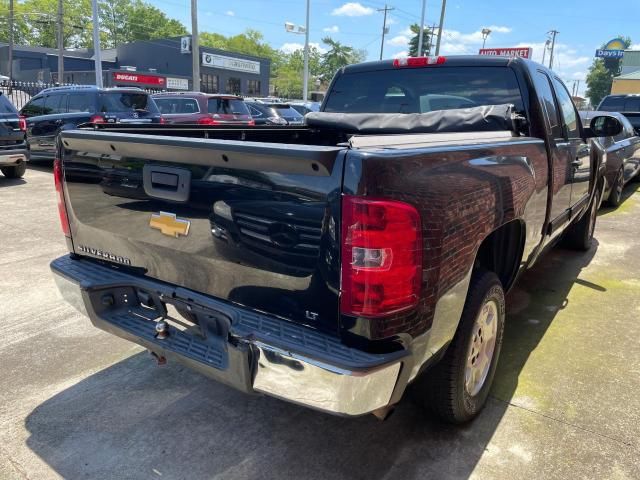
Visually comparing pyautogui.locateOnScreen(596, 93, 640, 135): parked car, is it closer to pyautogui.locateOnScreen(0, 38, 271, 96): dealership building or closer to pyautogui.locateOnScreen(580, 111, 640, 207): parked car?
pyautogui.locateOnScreen(580, 111, 640, 207): parked car

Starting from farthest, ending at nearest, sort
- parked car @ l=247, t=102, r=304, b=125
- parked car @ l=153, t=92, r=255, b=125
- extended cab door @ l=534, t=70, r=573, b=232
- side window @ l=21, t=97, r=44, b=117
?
1. parked car @ l=247, t=102, r=304, b=125
2. parked car @ l=153, t=92, r=255, b=125
3. side window @ l=21, t=97, r=44, b=117
4. extended cab door @ l=534, t=70, r=573, b=232

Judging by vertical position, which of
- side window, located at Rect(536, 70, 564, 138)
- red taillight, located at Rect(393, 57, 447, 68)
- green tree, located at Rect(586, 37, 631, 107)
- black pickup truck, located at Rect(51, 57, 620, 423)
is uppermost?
green tree, located at Rect(586, 37, 631, 107)

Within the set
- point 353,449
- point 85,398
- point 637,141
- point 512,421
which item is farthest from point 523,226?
point 637,141

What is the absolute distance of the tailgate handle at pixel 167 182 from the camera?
2164 millimetres

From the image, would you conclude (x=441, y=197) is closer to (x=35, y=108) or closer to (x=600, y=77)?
(x=35, y=108)

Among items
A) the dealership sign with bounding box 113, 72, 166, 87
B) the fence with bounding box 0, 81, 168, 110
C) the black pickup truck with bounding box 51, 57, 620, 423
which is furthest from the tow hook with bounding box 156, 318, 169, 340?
the dealership sign with bounding box 113, 72, 166, 87

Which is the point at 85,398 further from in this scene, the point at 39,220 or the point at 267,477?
the point at 39,220

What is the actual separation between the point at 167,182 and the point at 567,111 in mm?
3461

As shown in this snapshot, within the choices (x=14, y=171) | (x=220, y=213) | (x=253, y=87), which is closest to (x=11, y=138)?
(x=14, y=171)

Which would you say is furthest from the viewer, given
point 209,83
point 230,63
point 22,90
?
point 230,63

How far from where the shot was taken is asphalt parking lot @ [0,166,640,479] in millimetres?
2350

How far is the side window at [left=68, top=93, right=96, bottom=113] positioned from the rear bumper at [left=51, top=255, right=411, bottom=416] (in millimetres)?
9309

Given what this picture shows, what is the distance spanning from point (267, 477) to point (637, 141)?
373 inches

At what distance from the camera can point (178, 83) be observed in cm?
4334
